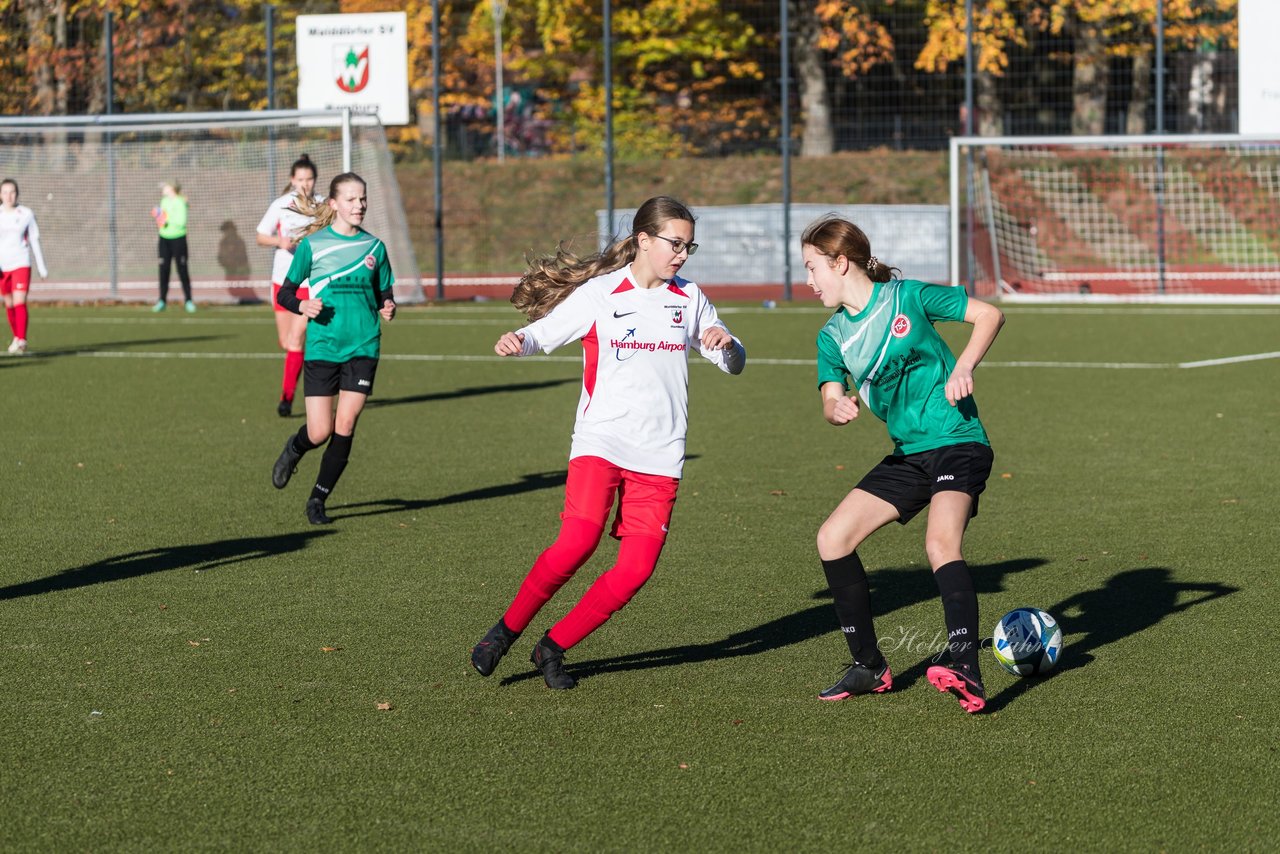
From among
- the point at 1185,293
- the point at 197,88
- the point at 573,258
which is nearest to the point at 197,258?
the point at 197,88

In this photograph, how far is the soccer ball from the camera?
5.72 meters

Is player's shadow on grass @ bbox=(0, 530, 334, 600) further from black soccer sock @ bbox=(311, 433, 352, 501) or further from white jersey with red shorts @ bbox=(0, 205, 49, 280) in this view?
white jersey with red shorts @ bbox=(0, 205, 49, 280)

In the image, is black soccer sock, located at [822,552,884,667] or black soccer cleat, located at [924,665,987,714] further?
black soccer sock, located at [822,552,884,667]

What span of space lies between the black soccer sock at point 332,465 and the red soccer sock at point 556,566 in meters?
3.48

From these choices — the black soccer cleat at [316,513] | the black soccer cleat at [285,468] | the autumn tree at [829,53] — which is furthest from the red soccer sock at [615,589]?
the autumn tree at [829,53]

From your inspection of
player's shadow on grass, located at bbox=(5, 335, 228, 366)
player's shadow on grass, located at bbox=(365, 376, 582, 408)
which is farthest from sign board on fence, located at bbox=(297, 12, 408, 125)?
player's shadow on grass, located at bbox=(365, 376, 582, 408)

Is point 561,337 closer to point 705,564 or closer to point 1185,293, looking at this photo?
point 705,564

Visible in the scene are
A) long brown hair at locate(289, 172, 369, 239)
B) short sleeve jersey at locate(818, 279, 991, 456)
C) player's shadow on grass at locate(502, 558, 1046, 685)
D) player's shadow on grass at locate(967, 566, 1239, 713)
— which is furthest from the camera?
long brown hair at locate(289, 172, 369, 239)

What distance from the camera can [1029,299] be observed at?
27.1 m

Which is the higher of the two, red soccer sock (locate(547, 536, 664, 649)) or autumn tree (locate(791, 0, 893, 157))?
autumn tree (locate(791, 0, 893, 157))

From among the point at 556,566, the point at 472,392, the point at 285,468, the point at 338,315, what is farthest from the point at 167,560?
the point at 472,392

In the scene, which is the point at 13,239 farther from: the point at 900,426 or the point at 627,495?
the point at 900,426

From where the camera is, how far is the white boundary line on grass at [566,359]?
1689 centimetres

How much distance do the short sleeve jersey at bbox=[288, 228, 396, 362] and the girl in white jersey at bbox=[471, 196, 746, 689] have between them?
3.92 meters
